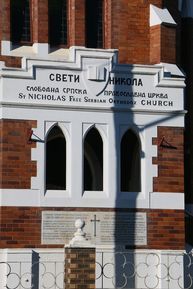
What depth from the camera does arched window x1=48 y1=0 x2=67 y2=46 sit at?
2508cm

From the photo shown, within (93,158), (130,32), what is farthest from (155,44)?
(93,158)

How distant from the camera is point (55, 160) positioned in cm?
2347

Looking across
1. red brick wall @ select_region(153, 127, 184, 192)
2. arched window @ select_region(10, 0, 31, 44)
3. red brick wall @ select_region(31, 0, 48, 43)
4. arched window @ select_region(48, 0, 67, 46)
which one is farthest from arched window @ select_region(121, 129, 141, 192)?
arched window @ select_region(10, 0, 31, 44)

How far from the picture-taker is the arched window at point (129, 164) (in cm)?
2389

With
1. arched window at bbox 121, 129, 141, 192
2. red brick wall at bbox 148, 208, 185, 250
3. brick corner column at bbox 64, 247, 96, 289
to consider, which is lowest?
brick corner column at bbox 64, 247, 96, 289

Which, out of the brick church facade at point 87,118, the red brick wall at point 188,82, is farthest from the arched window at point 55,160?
the red brick wall at point 188,82

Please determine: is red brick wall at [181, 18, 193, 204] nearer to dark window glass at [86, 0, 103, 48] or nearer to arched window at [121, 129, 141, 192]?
dark window glass at [86, 0, 103, 48]

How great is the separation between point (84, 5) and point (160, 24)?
1.86 m

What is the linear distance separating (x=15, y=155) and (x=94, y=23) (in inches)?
A: 174

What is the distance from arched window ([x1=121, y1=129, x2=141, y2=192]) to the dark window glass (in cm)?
275

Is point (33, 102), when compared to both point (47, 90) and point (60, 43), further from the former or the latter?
point (60, 43)

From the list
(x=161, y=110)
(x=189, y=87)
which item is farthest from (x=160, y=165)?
(x=189, y=87)

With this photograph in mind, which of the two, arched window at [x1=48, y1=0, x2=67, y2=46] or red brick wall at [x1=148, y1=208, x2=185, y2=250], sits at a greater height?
arched window at [x1=48, y1=0, x2=67, y2=46]

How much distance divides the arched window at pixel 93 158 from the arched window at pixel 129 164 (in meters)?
0.53
